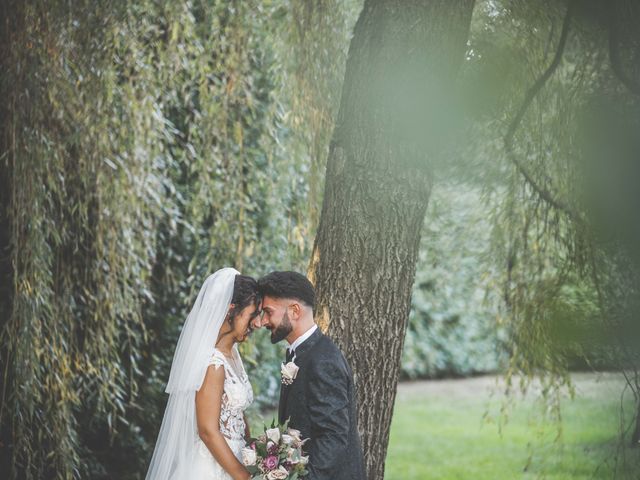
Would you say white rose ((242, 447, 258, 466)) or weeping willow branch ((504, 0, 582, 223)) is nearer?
white rose ((242, 447, 258, 466))

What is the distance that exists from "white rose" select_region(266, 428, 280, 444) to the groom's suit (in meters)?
0.10

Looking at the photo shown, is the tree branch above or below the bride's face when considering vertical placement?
→ above

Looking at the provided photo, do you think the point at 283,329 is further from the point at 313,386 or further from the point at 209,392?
the point at 209,392

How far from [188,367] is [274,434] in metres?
0.45

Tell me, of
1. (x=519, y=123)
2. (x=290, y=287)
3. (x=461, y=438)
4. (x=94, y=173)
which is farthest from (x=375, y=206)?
(x=461, y=438)

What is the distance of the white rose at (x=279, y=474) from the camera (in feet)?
8.07

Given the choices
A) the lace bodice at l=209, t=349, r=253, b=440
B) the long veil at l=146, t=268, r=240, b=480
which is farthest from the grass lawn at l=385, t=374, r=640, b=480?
the long veil at l=146, t=268, r=240, b=480

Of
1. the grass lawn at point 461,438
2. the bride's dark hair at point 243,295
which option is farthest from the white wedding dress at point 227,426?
the grass lawn at point 461,438

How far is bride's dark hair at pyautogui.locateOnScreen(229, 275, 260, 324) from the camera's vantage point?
284 centimetres

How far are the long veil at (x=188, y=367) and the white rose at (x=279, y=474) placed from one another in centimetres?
45

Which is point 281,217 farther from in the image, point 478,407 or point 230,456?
point 478,407

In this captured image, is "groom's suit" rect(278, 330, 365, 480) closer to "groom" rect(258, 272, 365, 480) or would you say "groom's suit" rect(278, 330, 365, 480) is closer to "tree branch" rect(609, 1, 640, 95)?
"groom" rect(258, 272, 365, 480)

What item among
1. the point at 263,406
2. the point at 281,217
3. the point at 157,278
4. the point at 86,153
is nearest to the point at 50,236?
the point at 86,153

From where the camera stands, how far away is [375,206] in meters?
2.98
